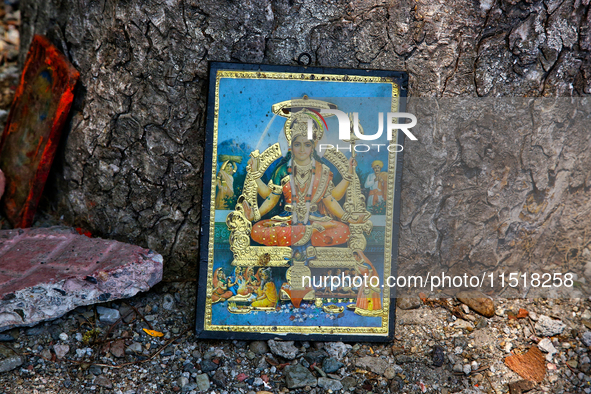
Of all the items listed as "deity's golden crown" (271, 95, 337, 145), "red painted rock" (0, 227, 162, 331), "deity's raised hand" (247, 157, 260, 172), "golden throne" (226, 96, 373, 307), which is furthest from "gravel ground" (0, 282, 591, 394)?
"deity's golden crown" (271, 95, 337, 145)

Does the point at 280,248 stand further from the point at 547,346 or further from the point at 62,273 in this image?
the point at 547,346

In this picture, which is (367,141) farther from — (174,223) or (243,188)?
(174,223)

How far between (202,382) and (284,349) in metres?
0.39

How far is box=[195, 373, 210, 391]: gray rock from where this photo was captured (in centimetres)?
174

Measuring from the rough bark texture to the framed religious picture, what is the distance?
111 millimetres

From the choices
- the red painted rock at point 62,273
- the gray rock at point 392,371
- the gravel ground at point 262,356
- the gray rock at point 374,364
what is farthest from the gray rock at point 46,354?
the gray rock at point 392,371

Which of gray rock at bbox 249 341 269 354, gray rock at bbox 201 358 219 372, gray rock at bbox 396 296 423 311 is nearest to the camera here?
gray rock at bbox 201 358 219 372

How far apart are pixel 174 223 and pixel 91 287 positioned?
477 mm

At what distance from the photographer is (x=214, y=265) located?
196 cm

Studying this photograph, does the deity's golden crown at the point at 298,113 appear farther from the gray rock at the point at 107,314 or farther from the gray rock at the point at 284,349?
the gray rock at the point at 107,314

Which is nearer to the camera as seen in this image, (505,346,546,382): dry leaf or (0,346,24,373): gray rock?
(0,346,24,373): gray rock

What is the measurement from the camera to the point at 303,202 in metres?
1.98

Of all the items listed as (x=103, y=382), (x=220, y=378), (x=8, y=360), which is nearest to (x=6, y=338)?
(x=8, y=360)

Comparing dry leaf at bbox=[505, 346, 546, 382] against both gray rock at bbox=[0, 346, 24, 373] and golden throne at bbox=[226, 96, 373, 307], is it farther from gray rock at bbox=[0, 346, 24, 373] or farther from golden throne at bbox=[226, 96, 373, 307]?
gray rock at bbox=[0, 346, 24, 373]
